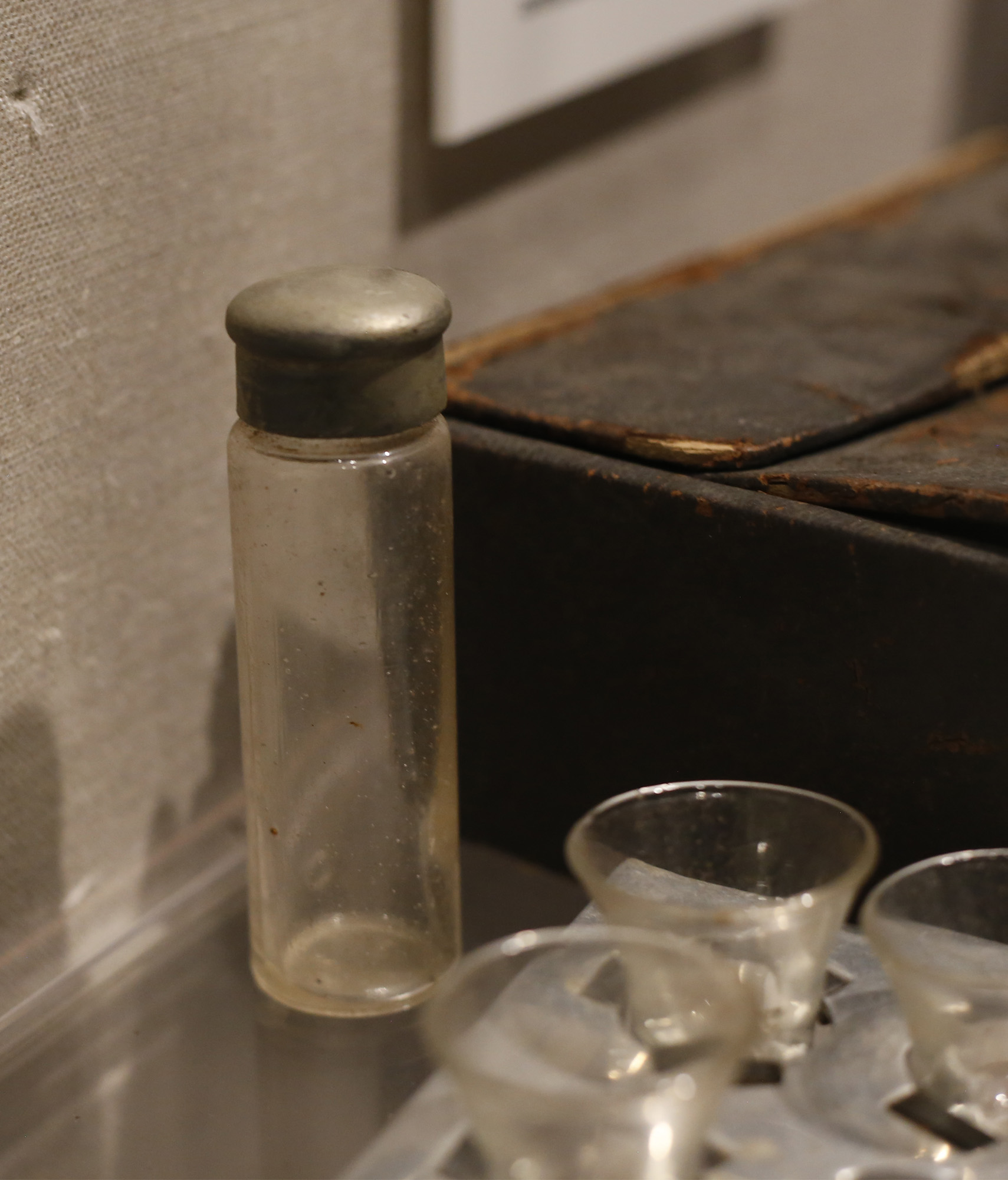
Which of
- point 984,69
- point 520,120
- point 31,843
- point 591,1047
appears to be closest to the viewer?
point 591,1047

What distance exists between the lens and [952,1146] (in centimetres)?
50

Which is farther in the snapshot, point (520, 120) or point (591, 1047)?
point (520, 120)

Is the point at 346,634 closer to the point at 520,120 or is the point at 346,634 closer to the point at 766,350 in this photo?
the point at 766,350

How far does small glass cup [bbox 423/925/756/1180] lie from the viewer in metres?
0.43

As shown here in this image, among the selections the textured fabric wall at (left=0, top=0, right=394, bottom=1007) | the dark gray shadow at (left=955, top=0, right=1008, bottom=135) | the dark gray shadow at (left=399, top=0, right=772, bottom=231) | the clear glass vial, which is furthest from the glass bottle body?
the dark gray shadow at (left=955, top=0, right=1008, bottom=135)

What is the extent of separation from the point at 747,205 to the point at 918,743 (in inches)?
24.5

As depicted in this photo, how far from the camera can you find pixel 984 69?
137 cm

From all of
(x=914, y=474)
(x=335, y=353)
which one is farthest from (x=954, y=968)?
(x=335, y=353)

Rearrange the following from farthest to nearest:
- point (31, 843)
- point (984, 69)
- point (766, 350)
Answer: point (984, 69), point (766, 350), point (31, 843)

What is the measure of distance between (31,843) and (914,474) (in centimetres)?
41

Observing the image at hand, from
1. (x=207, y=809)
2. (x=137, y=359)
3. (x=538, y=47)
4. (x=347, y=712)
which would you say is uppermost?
(x=538, y=47)

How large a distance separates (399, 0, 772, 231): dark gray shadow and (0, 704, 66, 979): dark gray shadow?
0.34 meters

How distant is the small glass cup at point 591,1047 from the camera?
434mm

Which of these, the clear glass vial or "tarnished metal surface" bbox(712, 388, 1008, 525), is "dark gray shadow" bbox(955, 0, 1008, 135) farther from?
the clear glass vial
